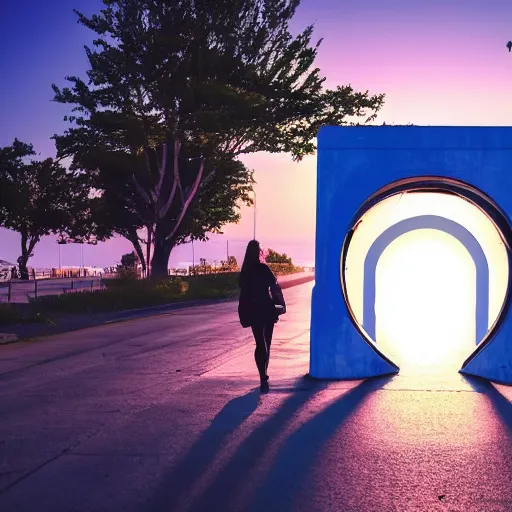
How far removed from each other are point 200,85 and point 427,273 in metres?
16.4

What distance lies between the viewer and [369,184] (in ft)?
34.8

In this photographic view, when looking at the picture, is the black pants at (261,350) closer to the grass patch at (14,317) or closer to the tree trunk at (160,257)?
the grass patch at (14,317)

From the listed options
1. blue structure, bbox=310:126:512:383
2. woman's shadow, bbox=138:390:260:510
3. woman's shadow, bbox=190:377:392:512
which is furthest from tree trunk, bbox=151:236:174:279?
woman's shadow, bbox=190:377:392:512

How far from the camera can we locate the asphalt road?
199 inches

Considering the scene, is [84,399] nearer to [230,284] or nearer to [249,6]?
[249,6]

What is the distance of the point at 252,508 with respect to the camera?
481cm

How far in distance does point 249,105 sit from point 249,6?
560 centimetres

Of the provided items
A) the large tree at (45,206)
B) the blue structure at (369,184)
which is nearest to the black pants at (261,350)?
the blue structure at (369,184)

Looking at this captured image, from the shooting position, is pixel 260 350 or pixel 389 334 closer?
pixel 260 350

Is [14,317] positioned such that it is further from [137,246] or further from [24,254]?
[24,254]

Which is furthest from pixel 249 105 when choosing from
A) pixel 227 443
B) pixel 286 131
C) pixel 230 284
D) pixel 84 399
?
pixel 227 443

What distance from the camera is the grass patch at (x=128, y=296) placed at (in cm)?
2558

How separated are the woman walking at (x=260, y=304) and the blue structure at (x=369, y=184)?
3.64 feet

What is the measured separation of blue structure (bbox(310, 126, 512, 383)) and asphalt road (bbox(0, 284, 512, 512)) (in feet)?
1.76
